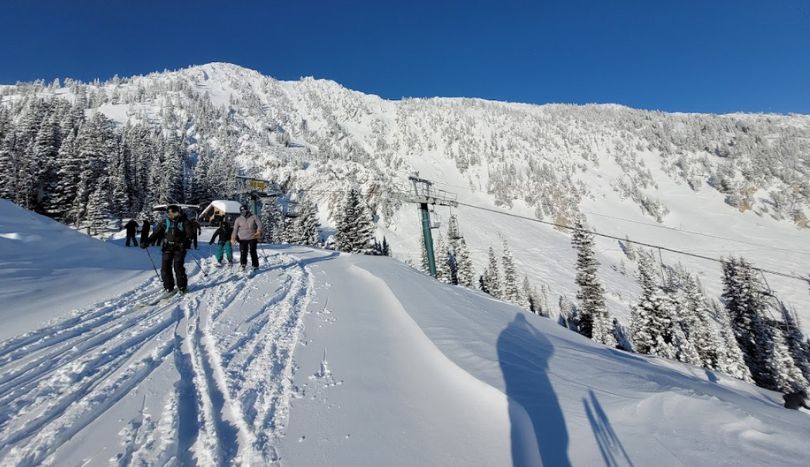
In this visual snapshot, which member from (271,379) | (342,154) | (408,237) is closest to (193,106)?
(342,154)

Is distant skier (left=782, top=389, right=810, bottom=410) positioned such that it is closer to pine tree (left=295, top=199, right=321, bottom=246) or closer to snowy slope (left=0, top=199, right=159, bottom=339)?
snowy slope (left=0, top=199, right=159, bottom=339)

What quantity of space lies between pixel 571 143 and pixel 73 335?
681 ft

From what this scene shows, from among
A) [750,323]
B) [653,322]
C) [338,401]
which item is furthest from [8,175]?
[750,323]

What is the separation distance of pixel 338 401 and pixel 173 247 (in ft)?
21.7

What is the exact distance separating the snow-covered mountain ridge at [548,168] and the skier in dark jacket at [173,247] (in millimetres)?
72459

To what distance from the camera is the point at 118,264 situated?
34.4 feet

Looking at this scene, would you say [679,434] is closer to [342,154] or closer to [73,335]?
[73,335]

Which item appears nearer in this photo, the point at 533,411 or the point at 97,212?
the point at 533,411

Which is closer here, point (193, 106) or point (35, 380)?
point (35, 380)

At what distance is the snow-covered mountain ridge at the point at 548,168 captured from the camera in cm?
10038

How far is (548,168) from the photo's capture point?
15625 centimetres

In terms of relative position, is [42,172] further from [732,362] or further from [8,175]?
[732,362]

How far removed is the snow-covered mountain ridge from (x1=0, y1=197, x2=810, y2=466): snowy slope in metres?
71.5

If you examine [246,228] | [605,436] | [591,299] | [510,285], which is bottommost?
[510,285]
